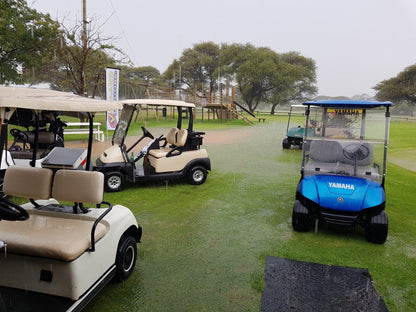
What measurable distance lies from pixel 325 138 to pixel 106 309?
3.84 metres

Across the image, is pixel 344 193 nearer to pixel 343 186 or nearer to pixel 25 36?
pixel 343 186

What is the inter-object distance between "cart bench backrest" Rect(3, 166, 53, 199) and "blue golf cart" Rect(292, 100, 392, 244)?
3198mm

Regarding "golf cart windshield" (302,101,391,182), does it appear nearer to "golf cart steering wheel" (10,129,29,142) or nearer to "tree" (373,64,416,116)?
"golf cart steering wheel" (10,129,29,142)

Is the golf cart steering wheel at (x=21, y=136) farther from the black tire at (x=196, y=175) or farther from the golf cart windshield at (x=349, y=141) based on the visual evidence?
the golf cart windshield at (x=349, y=141)

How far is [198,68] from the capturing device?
5825 centimetres

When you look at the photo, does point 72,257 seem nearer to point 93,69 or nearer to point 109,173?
point 109,173

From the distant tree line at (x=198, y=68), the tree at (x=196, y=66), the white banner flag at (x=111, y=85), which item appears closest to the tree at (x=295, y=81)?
the distant tree line at (x=198, y=68)

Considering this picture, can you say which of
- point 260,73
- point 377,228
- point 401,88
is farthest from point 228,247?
point 401,88

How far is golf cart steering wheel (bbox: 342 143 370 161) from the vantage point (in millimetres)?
4734

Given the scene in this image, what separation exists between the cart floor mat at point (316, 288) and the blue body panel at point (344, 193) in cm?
87

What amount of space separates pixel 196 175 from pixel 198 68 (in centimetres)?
5370

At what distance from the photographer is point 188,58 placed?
5741 cm

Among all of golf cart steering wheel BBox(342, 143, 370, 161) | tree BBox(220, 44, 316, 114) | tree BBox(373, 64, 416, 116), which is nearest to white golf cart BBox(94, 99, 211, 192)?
golf cart steering wheel BBox(342, 143, 370, 161)

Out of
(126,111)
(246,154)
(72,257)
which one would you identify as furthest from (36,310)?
(246,154)
